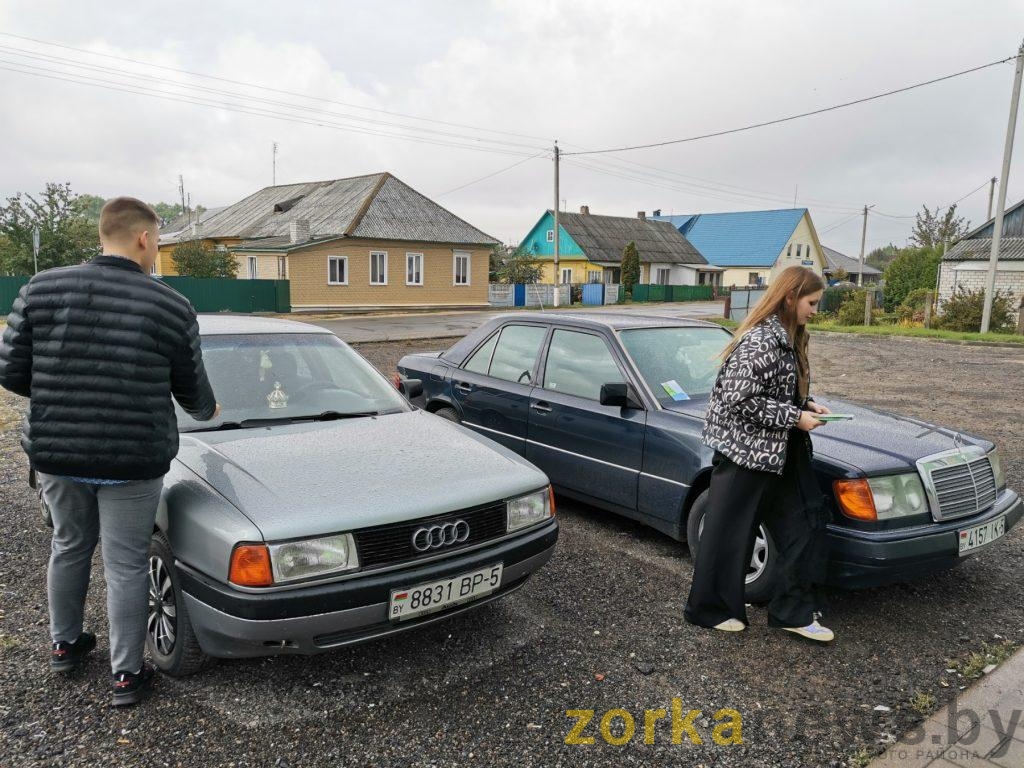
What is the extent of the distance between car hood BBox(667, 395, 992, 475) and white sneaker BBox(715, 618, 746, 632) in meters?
0.93

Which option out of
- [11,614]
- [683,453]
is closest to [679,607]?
[683,453]

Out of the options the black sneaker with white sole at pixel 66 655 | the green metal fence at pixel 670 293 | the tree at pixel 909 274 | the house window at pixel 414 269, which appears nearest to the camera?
the black sneaker with white sole at pixel 66 655

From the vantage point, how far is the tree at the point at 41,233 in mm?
27219

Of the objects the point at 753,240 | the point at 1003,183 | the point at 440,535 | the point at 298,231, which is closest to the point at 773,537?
the point at 440,535

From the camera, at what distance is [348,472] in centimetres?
303

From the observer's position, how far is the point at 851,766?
251 centimetres

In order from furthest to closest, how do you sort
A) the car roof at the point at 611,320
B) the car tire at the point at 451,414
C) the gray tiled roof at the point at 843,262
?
1. the gray tiled roof at the point at 843,262
2. the car tire at the point at 451,414
3. the car roof at the point at 611,320

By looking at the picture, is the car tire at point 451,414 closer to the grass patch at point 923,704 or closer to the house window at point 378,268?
the grass patch at point 923,704

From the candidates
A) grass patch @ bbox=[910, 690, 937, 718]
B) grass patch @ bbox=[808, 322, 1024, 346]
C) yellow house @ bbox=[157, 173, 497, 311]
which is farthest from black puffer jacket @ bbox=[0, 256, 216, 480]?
yellow house @ bbox=[157, 173, 497, 311]

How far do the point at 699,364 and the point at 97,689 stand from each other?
12.7ft

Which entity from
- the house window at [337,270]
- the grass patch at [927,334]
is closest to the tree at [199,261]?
the house window at [337,270]

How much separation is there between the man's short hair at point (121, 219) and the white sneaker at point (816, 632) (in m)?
3.38

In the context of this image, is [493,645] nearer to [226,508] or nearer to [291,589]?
[291,589]

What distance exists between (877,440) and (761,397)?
109 centimetres
